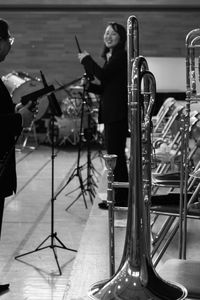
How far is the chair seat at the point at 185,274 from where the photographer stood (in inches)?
95.5

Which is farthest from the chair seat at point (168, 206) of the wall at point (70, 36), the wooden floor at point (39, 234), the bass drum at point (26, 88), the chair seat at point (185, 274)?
the wall at point (70, 36)

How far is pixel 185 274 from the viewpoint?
102 inches

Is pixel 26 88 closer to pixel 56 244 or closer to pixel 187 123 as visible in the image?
pixel 56 244

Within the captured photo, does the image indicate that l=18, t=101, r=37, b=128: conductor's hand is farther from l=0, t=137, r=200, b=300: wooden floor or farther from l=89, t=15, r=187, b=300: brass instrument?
l=89, t=15, r=187, b=300: brass instrument

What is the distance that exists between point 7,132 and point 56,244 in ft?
5.63

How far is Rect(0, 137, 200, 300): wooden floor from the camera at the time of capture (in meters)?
4.00

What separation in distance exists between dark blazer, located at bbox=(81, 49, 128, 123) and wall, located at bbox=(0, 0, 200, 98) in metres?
6.24

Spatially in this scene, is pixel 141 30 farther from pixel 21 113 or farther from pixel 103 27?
pixel 21 113

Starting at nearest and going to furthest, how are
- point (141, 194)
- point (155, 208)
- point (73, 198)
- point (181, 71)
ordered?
point (141, 194)
point (155, 208)
point (73, 198)
point (181, 71)

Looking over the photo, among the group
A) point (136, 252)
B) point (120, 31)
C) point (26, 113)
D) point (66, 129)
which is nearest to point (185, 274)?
point (136, 252)

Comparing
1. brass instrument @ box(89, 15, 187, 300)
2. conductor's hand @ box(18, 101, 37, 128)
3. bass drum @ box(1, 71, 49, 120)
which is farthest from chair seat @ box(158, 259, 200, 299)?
bass drum @ box(1, 71, 49, 120)

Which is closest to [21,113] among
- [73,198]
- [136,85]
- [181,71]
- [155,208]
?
[155,208]

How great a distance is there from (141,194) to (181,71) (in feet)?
31.4

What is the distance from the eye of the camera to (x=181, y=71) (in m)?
11.5
